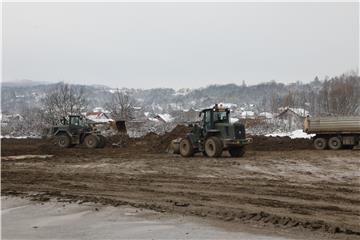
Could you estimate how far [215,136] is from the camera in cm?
2355

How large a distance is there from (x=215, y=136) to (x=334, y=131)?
9.11 meters

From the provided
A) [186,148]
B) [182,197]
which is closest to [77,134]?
[186,148]

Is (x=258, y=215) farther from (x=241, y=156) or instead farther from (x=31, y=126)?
(x=31, y=126)

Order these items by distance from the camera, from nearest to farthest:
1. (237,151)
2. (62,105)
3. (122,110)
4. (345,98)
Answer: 1. (237,151)
2. (62,105)
3. (345,98)
4. (122,110)

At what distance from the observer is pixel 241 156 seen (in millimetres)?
24234

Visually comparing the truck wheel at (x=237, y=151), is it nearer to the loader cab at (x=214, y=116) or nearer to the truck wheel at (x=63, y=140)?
the loader cab at (x=214, y=116)

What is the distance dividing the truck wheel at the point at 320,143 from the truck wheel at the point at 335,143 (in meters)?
0.40

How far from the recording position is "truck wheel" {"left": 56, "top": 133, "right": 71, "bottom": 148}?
3162 centimetres

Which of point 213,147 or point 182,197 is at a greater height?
point 213,147

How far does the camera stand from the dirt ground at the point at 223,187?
9766mm

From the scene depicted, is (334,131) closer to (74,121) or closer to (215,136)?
(215,136)

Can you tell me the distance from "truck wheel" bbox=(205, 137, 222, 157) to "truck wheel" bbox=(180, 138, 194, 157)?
935 mm

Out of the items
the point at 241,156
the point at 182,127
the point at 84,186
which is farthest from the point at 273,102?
the point at 84,186

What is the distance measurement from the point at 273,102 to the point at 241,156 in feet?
322
